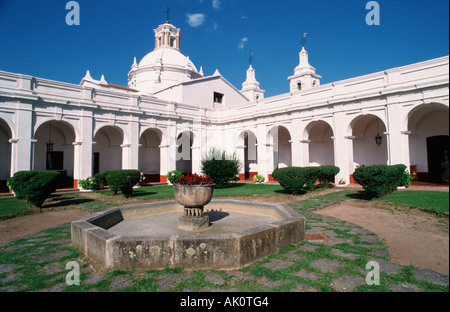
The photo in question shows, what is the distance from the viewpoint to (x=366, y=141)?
54.0ft

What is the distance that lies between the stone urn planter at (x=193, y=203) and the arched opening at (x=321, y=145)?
48.8ft

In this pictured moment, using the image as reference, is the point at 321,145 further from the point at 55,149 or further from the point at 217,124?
the point at 55,149

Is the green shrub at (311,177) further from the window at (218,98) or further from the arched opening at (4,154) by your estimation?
the arched opening at (4,154)

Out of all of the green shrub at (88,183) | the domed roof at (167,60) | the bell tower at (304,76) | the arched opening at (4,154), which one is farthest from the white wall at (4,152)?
the bell tower at (304,76)

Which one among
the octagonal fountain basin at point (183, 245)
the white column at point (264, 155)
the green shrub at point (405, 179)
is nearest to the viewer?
the octagonal fountain basin at point (183, 245)

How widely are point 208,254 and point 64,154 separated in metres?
17.9

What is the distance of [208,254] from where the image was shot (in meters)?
3.64

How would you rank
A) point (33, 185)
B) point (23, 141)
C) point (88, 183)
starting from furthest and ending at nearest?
point (88, 183), point (23, 141), point (33, 185)

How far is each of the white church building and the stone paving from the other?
6801 mm

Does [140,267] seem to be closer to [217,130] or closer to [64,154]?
[64,154]

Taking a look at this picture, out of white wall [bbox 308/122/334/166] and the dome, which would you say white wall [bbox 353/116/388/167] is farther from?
the dome

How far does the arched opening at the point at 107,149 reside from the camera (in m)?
19.2

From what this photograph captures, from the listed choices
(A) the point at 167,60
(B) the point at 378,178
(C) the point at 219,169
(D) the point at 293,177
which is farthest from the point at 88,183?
(A) the point at 167,60

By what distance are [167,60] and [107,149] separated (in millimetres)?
14062
